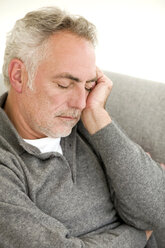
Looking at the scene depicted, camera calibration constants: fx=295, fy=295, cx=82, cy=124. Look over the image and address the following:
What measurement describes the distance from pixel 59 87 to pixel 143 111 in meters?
0.49

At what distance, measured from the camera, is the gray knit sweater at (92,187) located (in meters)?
1.02

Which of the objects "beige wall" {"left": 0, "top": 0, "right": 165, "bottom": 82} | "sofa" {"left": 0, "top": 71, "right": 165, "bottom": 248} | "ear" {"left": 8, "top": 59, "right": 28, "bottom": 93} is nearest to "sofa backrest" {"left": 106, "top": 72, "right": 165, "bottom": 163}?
"sofa" {"left": 0, "top": 71, "right": 165, "bottom": 248}

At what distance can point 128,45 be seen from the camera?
5.73ft

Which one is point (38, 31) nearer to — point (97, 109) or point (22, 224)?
point (97, 109)

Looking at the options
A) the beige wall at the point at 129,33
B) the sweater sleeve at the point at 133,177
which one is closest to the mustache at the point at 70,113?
the sweater sleeve at the point at 133,177

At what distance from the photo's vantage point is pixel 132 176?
1.09m

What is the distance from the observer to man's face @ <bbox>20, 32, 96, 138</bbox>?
106 centimetres

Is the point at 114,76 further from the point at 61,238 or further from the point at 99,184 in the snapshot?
the point at 61,238

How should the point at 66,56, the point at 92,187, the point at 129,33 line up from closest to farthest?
1. the point at 66,56
2. the point at 92,187
3. the point at 129,33

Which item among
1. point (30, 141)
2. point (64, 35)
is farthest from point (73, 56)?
point (30, 141)

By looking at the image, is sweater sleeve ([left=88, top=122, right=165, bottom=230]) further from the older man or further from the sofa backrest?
the sofa backrest

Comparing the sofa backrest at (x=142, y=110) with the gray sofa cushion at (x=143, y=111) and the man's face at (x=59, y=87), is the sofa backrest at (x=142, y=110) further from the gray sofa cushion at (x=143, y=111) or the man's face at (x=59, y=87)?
the man's face at (x=59, y=87)

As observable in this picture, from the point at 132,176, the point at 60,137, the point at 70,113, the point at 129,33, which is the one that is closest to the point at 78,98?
the point at 70,113

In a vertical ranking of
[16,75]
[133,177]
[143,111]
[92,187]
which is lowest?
[92,187]
